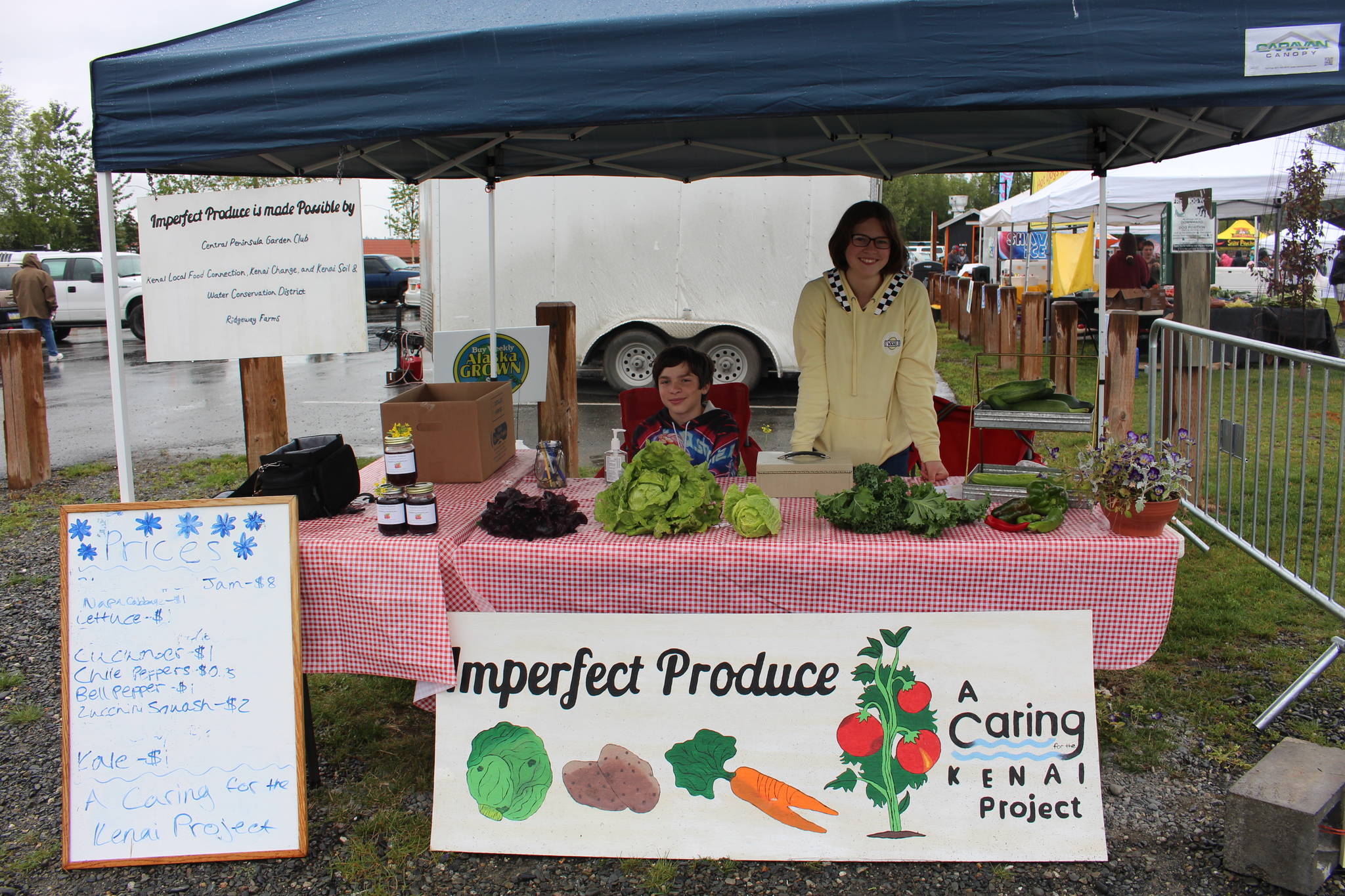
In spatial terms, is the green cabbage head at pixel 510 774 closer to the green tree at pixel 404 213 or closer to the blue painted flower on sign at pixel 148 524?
the blue painted flower on sign at pixel 148 524

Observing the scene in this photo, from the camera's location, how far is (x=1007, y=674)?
2850mm

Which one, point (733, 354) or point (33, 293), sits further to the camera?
point (33, 293)

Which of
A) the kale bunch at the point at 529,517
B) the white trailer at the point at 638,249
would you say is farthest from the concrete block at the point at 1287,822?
the white trailer at the point at 638,249

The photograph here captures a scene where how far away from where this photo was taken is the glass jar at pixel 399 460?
3160mm

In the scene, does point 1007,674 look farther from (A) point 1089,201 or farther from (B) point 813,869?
(A) point 1089,201

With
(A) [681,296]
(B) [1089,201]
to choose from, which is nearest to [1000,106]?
(A) [681,296]

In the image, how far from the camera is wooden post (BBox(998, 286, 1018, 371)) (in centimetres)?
1217

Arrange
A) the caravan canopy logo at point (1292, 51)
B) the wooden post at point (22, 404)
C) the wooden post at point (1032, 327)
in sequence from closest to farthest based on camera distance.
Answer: the caravan canopy logo at point (1292, 51) < the wooden post at point (22, 404) < the wooden post at point (1032, 327)

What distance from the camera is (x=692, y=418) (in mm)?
4309

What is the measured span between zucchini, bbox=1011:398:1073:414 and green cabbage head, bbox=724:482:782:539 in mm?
914

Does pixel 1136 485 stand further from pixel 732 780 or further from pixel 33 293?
pixel 33 293

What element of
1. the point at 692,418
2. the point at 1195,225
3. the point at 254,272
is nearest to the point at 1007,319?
the point at 1195,225

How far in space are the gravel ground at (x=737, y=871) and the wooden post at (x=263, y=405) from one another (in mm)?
2849

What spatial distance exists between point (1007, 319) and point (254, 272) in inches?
424
